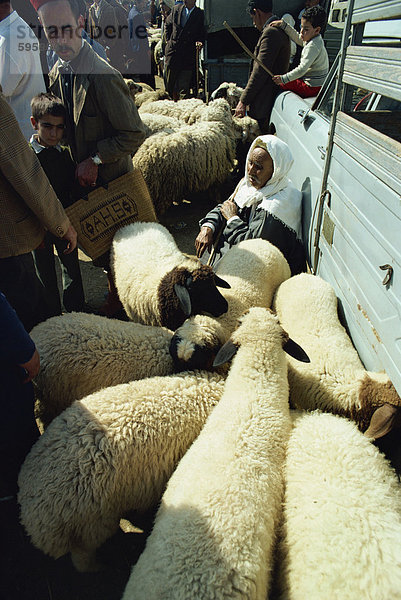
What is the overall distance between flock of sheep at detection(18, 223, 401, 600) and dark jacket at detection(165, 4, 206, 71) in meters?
8.68

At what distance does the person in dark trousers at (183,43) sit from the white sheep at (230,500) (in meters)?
9.53

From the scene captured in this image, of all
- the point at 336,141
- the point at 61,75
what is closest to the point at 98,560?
the point at 336,141

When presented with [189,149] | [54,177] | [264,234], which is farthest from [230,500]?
[189,149]

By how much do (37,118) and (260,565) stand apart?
3.27 metres

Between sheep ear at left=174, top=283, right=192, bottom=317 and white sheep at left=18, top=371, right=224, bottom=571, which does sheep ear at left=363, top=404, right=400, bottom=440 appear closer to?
white sheep at left=18, top=371, right=224, bottom=571

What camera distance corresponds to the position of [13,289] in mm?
2543

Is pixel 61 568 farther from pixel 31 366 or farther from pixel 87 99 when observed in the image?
pixel 87 99

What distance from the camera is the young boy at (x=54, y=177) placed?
305 cm

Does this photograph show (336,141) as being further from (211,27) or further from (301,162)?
(211,27)

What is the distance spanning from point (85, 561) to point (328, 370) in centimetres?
159

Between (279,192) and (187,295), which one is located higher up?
(279,192)

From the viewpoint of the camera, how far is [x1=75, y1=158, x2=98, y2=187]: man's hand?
3285 millimetres

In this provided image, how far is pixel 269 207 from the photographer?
3.41m

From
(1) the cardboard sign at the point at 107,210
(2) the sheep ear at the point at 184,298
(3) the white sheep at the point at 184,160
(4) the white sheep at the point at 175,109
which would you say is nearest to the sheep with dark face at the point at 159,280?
(2) the sheep ear at the point at 184,298
